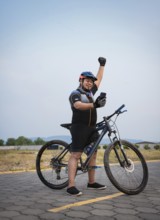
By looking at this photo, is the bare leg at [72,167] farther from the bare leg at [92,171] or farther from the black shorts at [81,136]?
the bare leg at [92,171]

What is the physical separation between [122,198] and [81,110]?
4.67ft

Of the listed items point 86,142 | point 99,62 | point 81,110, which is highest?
point 99,62

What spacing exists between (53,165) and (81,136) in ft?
2.99

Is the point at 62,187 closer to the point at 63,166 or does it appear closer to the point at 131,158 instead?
Result: the point at 63,166

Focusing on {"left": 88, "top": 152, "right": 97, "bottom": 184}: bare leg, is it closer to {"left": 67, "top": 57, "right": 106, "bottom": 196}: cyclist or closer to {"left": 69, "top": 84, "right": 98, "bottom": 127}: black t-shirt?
{"left": 67, "top": 57, "right": 106, "bottom": 196}: cyclist

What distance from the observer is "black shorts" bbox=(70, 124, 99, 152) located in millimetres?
4316

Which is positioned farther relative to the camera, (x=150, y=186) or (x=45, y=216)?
(x=150, y=186)

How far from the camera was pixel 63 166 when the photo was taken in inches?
187

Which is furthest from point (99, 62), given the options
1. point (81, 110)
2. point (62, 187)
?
point (62, 187)

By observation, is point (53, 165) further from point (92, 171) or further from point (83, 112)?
point (83, 112)

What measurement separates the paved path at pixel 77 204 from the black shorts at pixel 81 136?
28.0 inches

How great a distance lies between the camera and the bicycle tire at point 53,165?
479cm

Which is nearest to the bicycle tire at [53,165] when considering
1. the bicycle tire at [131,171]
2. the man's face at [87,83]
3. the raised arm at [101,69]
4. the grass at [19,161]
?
the bicycle tire at [131,171]

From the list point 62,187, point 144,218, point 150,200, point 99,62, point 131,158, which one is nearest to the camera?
point 144,218
